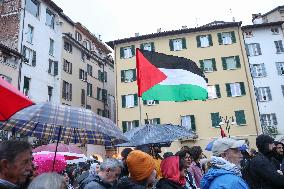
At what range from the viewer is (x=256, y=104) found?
3341cm

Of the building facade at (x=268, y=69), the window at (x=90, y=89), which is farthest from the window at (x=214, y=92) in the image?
the window at (x=90, y=89)

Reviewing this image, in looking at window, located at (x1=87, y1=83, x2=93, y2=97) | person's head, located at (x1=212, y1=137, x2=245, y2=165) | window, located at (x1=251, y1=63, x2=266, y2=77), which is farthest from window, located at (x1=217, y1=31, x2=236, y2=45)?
person's head, located at (x1=212, y1=137, x2=245, y2=165)

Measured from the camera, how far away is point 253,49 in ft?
124

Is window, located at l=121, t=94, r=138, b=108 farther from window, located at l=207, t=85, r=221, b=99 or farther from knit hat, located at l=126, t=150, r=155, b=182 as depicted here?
knit hat, located at l=126, t=150, r=155, b=182

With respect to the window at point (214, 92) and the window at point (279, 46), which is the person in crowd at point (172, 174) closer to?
the window at point (214, 92)

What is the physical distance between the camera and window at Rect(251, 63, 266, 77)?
3641 cm

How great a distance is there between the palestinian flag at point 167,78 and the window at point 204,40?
27.7m

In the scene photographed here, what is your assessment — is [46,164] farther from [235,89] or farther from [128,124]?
[235,89]

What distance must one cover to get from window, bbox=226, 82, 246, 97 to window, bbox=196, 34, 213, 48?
5192 mm

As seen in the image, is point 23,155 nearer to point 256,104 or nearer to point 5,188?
point 5,188

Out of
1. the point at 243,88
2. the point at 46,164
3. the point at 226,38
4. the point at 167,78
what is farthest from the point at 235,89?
the point at 46,164

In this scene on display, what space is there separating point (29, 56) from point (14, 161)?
97.1 ft

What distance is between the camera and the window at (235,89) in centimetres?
3391

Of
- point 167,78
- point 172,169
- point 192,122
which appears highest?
point 192,122
